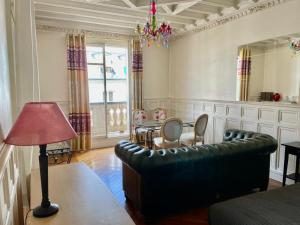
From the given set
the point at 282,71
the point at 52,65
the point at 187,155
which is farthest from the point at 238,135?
the point at 52,65

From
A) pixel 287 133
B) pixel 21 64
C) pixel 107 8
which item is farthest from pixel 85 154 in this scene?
pixel 287 133

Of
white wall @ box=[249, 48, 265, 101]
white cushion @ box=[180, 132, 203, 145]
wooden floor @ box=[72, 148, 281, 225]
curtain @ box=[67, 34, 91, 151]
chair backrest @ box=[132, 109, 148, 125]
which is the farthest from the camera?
chair backrest @ box=[132, 109, 148, 125]

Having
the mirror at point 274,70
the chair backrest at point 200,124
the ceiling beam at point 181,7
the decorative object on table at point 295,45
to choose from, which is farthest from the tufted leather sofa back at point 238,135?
the ceiling beam at point 181,7

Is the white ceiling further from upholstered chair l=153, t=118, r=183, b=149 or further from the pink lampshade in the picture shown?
the pink lampshade

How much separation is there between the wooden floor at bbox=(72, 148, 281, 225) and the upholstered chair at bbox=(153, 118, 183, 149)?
909mm

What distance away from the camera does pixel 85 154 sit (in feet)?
15.5

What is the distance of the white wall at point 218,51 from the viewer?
10.5 feet

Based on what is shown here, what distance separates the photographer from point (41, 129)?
99cm

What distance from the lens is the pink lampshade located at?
0.96 metres

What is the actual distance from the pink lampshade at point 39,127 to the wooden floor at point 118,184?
1.64m

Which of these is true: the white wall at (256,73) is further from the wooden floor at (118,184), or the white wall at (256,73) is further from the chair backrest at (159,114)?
the chair backrest at (159,114)

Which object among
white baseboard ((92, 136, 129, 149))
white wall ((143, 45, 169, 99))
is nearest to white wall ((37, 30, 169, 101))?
white baseboard ((92, 136, 129, 149))

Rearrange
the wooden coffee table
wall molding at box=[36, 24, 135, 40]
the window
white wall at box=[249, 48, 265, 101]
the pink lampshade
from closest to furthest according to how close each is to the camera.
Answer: the pink lampshade, the wooden coffee table, white wall at box=[249, 48, 265, 101], wall molding at box=[36, 24, 135, 40], the window

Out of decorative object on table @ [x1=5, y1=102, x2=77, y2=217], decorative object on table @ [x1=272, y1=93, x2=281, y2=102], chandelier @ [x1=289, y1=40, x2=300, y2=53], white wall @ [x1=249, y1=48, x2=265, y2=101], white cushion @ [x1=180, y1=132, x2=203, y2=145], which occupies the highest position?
chandelier @ [x1=289, y1=40, x2=300, y2=53]
